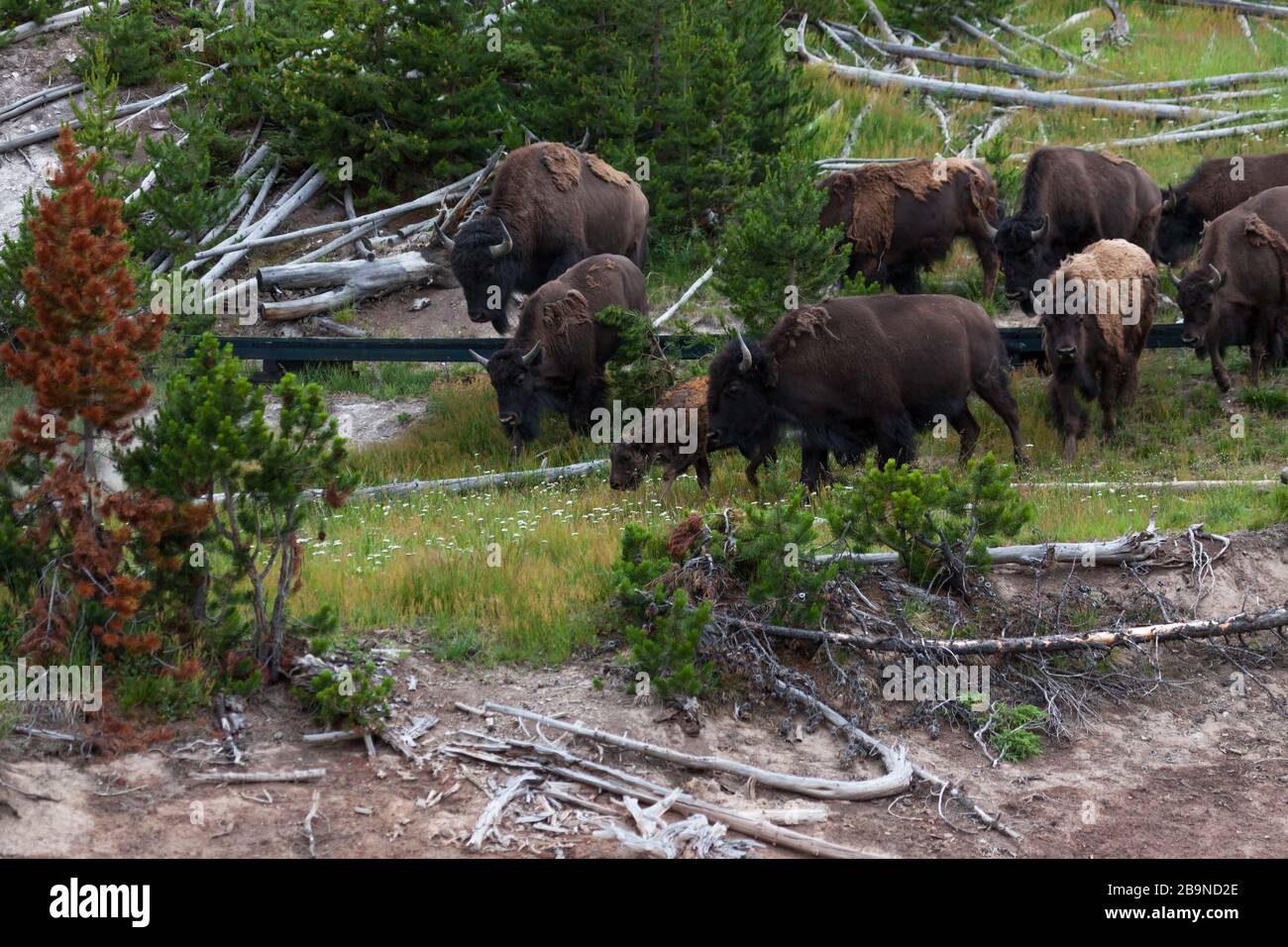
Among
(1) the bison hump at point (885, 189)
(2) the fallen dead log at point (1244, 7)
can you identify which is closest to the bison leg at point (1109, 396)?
(1) the bison hump at point (885, 189)

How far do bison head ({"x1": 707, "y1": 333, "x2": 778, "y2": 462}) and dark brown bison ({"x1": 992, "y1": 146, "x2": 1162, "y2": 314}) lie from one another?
18.8 feet

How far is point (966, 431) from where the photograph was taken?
13664mm

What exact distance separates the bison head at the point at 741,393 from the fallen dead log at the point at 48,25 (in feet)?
51.7

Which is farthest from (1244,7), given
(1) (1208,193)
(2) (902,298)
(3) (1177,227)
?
(2) (902,298)

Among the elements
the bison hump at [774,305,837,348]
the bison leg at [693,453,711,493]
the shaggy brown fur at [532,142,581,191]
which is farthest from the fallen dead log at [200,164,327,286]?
the bison hump at [774,305,837,348]

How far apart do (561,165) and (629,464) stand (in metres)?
5.71

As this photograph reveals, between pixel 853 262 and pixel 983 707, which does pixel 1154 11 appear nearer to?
pixel 853 262

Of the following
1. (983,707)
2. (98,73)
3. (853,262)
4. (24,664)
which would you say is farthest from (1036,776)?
(98,73)

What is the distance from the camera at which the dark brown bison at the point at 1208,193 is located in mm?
19250

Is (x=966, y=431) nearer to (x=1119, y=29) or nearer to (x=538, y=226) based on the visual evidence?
(x=538, y=226)

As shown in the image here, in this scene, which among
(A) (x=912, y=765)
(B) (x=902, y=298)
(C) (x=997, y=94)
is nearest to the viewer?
(A) (x=912, y=765)

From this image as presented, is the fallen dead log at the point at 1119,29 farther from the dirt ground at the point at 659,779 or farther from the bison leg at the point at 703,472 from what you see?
the dirt ground at the point at 659,779

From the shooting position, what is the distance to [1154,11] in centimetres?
3164

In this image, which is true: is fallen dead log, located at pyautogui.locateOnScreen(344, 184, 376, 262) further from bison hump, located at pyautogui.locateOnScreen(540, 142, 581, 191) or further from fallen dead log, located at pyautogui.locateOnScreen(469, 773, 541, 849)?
fallen dead log, located at pyautogui.locateOnScreen(469, 773, 541, 849)
